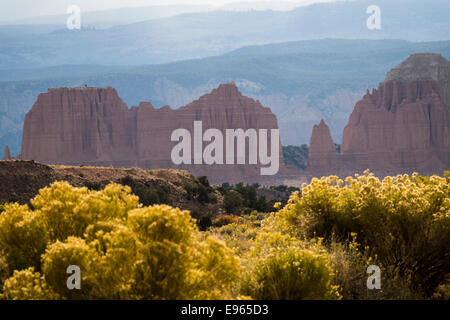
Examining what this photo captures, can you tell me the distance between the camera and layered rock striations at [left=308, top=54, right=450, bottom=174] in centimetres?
10431

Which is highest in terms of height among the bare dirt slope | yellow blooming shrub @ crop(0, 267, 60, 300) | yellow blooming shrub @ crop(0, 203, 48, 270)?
yellow blooming shrub @ crop(0, 203, 48, 270)

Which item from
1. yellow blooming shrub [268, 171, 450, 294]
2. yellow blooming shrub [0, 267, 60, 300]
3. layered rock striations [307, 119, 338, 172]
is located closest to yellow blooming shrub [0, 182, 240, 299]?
yellow blooming shrub [0, 267, 60, 300]

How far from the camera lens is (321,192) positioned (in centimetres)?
1256

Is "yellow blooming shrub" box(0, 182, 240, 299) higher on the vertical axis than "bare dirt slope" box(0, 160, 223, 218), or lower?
higher

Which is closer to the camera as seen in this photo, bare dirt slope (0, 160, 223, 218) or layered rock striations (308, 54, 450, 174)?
bare dirt slope (0, 160, 223, 218)

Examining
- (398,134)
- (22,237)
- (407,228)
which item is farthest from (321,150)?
(22,237)

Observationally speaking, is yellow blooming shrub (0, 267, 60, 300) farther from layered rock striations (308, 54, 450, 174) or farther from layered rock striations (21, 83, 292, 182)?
layered rock striations (308, 54, 450, 174)

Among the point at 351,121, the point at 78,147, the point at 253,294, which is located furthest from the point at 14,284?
the point at 351,121

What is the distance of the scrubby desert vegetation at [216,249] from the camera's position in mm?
7398

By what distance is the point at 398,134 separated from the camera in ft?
346

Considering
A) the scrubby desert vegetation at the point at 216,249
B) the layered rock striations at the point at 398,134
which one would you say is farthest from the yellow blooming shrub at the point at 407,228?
the layered rock striations at the point at 398,134

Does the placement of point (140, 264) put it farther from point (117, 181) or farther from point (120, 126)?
point (120, 126)

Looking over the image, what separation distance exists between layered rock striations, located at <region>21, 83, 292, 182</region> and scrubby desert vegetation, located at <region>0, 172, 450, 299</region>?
8640 centimetres
